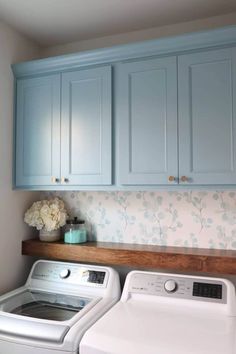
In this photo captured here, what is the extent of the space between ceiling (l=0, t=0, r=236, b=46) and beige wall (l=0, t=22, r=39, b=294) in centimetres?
15

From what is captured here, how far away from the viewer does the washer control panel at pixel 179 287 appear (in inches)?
64.9

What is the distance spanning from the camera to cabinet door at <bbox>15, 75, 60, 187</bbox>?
198cm

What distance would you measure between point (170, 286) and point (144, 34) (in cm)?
161

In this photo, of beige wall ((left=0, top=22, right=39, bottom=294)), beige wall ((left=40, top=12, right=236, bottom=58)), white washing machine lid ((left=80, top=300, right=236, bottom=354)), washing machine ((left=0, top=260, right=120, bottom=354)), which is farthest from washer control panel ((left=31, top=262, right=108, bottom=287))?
beige wall ((left=40, top=12, right=236, bottom=58))

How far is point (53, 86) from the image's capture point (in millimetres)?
1988

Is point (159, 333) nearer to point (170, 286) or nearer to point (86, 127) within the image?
point (170, 286)

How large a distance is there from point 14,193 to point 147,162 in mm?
957

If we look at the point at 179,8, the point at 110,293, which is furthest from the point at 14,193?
the point at 179,8

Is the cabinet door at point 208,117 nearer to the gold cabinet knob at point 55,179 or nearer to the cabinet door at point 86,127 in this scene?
the cabinet door at point 86,127

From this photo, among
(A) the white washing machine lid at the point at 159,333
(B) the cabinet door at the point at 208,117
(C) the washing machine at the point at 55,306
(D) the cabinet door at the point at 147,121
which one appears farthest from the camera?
(D) the cabinet door at the point at 147,121

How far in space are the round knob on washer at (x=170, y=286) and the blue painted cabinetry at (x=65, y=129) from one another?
2.18 feet

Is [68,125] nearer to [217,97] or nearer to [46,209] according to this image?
[46,209]

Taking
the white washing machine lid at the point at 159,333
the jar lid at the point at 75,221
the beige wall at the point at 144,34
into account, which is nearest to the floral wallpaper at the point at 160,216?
the jar lid at the point at 75,221

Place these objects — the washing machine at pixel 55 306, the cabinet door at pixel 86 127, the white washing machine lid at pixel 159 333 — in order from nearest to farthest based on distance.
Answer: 1. the white washing machine lid at pixel 159 333
2. the washing machine at pixel 55 306
3. the cabinet door at pixel 86 127
